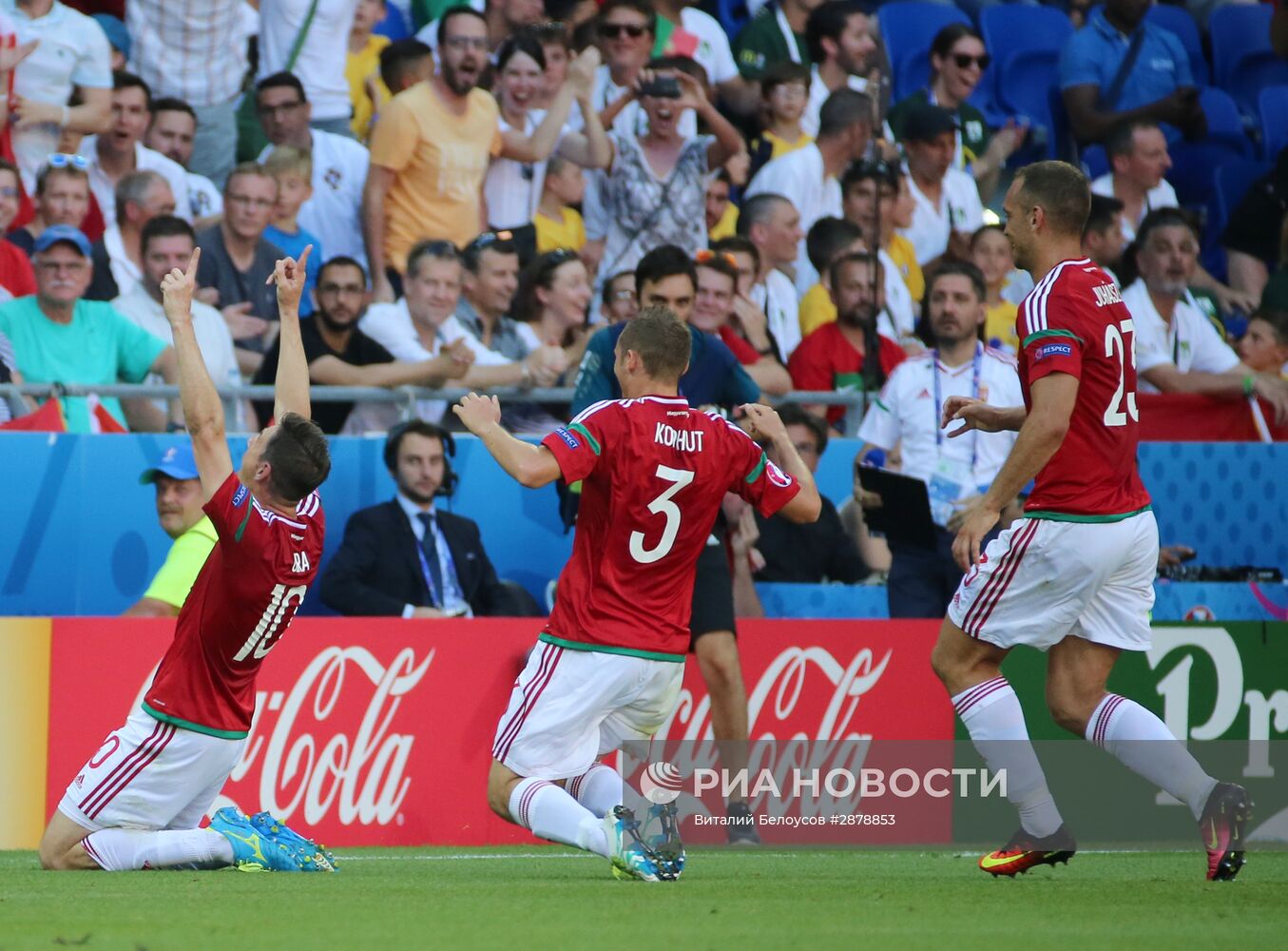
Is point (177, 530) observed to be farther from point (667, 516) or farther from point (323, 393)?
point (667, 516)

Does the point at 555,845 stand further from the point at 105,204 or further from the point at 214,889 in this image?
the point at 105,204

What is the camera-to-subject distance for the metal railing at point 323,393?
10008 mm

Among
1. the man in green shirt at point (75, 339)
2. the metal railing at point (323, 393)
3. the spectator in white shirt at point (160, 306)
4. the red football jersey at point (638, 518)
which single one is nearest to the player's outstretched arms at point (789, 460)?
the red football jersey at point (638, 518)

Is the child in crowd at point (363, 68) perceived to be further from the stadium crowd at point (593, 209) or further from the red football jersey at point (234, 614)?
the red football jersey at point (234, 614)

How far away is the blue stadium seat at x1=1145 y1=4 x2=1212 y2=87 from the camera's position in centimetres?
1747

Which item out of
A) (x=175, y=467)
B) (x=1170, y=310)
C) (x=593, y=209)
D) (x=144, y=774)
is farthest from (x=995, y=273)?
(x=144, y=774)

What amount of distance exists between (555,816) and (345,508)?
405cm

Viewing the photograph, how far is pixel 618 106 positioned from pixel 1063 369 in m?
7.16

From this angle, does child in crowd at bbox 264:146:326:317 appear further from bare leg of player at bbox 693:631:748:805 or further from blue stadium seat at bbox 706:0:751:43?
blue stadium seat at bbox 706:0:751:43

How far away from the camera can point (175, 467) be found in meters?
9.43

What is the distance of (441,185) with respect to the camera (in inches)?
492

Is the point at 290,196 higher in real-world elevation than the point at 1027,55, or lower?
lower

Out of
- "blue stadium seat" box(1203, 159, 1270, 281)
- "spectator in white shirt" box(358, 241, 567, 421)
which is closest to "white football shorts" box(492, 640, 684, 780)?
"spectator in white shirt" box(358, 241, 567, 421)

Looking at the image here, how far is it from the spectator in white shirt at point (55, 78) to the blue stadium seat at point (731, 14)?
5.56m
